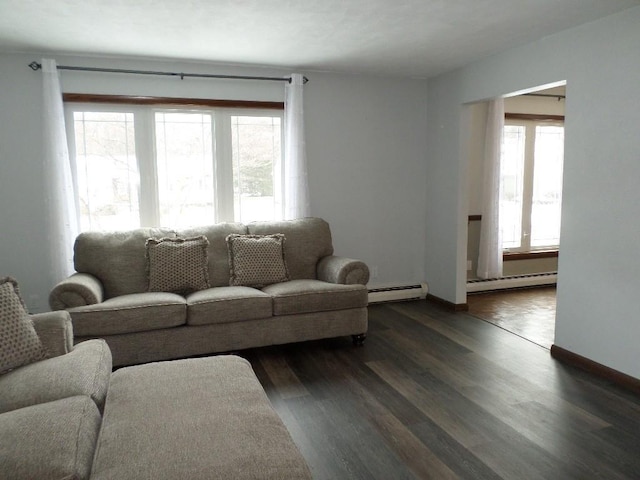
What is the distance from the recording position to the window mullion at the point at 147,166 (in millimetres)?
4215

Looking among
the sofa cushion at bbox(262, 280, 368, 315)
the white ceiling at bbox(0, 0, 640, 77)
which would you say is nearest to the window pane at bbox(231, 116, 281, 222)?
the white ceiling at bbox(0, 0, 640, 77)

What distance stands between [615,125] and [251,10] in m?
2.48

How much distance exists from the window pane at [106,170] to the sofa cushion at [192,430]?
244cm

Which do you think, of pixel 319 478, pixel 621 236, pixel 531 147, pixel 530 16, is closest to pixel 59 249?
pixel 319 478

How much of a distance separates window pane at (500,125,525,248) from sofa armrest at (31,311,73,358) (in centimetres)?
481

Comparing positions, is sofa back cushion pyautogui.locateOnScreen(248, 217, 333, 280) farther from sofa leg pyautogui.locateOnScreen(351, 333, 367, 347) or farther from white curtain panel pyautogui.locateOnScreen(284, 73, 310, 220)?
sofa leg pyautogui.locateOnScreen(351, 333, 367, 347)

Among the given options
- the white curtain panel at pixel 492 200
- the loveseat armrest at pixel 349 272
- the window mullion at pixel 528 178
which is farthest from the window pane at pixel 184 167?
the window mullion at pixel 528 178

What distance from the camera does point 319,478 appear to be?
6.86 ft

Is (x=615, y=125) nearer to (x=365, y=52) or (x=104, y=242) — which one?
(x=365, y=52)

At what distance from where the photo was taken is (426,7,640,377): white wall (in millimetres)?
2955

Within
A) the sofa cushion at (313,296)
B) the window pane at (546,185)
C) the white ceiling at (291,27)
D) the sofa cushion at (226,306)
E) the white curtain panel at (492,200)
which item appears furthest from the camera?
the window pane at (546,185)

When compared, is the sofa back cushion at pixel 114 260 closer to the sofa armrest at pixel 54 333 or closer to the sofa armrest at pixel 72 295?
the sofa armrest at pixel 72 295

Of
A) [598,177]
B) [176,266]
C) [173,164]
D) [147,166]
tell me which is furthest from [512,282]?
[147,166]

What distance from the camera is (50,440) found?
149cm
